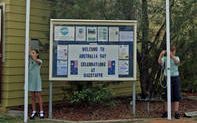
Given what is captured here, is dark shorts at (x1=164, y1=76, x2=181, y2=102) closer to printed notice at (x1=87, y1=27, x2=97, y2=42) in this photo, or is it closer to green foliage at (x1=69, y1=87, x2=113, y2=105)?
green foliage at (x1=69, y1=87, x2=113, y2=105)

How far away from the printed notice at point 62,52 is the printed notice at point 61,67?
0.10 meters

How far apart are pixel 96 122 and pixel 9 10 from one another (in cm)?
396

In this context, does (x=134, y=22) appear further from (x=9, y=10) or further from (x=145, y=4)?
(x=9, y=10)

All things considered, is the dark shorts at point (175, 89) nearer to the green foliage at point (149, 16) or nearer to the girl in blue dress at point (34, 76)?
the green foliage at point (149, 16)

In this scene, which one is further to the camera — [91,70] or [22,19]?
[22,19]

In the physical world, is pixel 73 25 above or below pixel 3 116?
above

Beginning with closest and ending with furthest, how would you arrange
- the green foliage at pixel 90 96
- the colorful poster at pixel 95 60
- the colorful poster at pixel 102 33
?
the colorful poster at pixel 95 60, the colorful poster at pixel 102 33, the green foliage at pixel 90 96

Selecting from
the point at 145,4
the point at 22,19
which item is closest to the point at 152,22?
the point at 145,4

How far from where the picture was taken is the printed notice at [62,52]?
12008 mm

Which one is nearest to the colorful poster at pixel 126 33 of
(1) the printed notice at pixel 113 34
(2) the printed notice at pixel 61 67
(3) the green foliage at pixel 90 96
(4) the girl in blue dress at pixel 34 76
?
(1) the printed notice at pixel 113 34

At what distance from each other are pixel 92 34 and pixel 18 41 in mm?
2275

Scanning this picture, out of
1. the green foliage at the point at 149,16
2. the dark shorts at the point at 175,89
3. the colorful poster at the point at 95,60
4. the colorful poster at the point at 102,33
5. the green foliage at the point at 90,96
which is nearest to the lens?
the dark shorts at the point at 175,89

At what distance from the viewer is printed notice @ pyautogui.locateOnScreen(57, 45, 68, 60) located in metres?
12.0

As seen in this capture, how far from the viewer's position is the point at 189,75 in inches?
605
